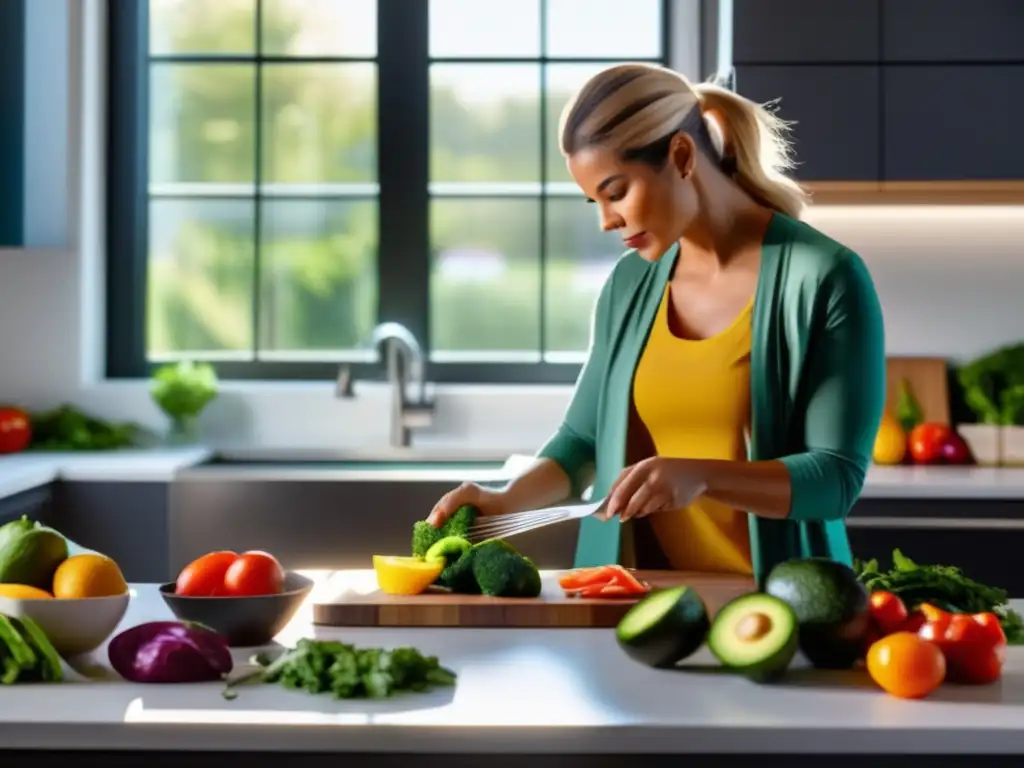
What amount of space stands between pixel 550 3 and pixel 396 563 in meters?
2.84

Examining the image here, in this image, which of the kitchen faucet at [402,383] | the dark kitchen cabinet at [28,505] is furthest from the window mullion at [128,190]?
the dark kitchen cabinet at [28,505]

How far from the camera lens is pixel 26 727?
4.44 feet

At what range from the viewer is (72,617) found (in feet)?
5.13

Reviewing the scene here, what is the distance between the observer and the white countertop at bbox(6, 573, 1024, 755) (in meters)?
1.33

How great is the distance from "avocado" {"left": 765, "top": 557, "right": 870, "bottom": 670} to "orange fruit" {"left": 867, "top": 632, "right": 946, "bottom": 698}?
67mm

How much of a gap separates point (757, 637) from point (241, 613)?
0.60 metres

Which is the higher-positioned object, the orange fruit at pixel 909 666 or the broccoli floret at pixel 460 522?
the broccoli floret at pixel 460 522

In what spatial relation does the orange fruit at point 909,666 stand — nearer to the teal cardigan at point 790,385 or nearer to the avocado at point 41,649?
the teal cardigan at point 790,385

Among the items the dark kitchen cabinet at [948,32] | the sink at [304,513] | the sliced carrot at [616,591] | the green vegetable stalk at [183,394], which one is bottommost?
the sink at [304,513]

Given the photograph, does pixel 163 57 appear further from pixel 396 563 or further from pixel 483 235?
pixel 396 563

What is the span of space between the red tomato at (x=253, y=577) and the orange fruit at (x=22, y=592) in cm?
21

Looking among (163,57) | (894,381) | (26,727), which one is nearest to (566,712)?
(26,727)

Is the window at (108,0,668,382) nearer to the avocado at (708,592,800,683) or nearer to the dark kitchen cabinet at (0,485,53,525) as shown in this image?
the dark kitchen cabinet at (0,485,53,525)

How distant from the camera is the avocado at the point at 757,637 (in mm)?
1484
